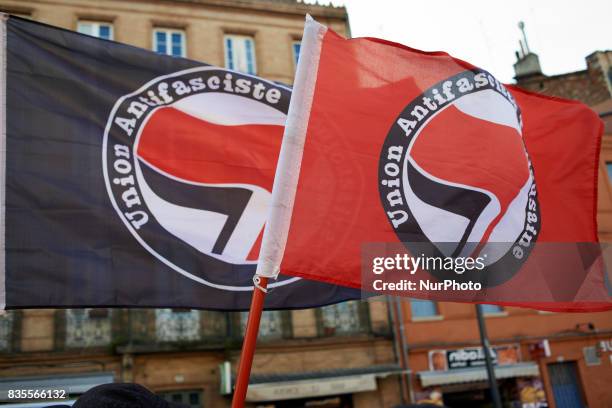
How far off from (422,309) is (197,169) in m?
14.4

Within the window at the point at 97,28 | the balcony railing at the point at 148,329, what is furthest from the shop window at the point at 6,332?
the window at the point at 97,28

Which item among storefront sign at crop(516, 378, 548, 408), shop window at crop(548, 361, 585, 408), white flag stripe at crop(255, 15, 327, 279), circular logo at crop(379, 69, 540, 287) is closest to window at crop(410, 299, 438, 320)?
storefront sign at crop(516, 378, 548, 408)

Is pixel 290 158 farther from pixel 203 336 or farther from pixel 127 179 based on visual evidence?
pixel 203 336

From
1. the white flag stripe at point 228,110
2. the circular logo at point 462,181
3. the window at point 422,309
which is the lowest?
the circular logo at point 462,181

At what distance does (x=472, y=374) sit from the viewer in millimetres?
16969

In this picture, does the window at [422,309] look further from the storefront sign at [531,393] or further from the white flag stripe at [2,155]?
the white flag stripe at [2,155]

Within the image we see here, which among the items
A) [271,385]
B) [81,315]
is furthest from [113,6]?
[271,385]

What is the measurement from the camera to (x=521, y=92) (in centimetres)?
536

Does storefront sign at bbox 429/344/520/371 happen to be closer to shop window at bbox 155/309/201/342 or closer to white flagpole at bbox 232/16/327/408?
shop window at bbox 155/309/201/342

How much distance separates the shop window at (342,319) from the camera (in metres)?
16.8

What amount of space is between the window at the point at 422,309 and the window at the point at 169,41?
10.6 meters

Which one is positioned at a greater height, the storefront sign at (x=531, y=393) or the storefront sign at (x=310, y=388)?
the storefront sign at (x=310, y=388)

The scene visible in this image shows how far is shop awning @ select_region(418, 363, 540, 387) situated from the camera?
1661 centimetres

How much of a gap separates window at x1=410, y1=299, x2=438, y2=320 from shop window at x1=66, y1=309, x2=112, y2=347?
Answer: 8.89 metres
